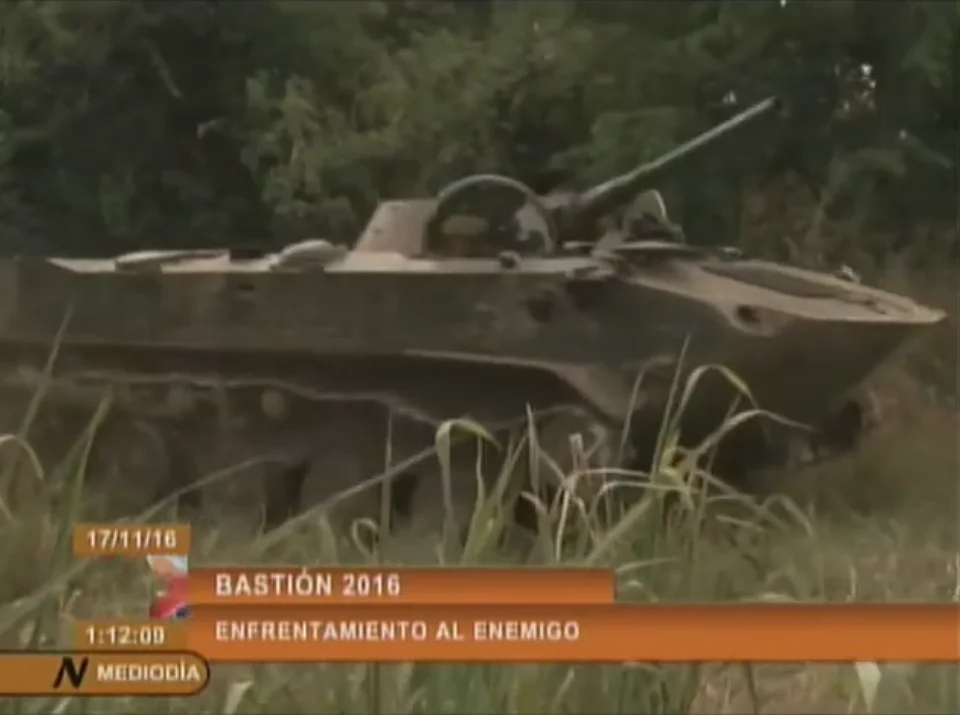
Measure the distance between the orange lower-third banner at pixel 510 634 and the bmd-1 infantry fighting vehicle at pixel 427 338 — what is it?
89 millimetres

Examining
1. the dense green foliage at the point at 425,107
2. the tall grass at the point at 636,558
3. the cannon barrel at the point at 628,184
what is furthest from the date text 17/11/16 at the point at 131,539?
the cannon barrel at the point at 628,184

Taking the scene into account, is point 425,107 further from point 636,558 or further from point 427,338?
point 636,558

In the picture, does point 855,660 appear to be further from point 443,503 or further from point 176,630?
point 176,630

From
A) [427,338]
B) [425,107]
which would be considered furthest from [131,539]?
[425,107]

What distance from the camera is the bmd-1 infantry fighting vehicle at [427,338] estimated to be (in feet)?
3.22

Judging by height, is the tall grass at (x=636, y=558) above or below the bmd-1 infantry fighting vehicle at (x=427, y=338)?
below

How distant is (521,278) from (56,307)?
1.07 feet

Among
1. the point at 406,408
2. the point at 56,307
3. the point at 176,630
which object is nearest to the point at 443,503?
the point at 406,408

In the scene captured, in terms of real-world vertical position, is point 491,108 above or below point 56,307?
above

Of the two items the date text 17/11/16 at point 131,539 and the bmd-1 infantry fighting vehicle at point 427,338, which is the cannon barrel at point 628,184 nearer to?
the bmd-1 infantry fighting vehicle at point 427,338

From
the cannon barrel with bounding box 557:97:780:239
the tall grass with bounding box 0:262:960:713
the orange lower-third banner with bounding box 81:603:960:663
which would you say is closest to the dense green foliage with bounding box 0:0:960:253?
the cannon barrel with bounding box 557:97:780:239

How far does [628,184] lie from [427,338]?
7.1 inches

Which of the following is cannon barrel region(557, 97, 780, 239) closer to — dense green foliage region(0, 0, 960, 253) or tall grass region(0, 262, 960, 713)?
dense green foliage region(0, 0, 960, 253)

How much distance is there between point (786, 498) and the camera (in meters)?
0.99
